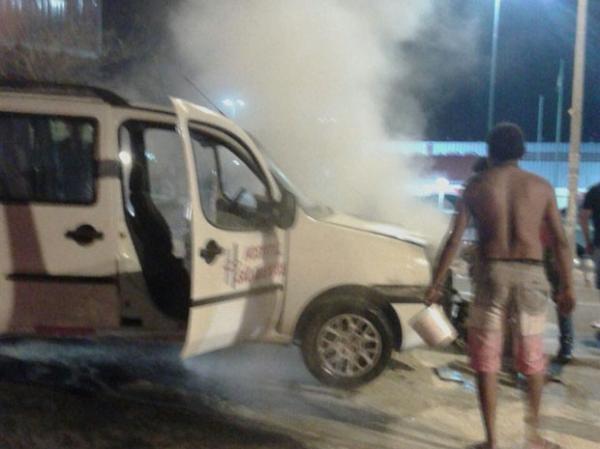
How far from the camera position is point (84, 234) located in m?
5.36

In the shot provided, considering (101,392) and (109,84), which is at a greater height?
(109,84)

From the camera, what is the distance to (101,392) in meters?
5.59

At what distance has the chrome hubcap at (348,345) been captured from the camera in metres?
5.69

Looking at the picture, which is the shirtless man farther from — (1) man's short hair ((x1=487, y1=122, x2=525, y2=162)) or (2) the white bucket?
(2) the white bucket

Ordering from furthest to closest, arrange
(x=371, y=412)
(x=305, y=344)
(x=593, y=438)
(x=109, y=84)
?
1. (x=109, y=84)
2. (x=305, y=344)
3. (x=371, y=412)
4. (x=593, y=438)

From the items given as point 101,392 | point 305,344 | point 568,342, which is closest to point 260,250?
point 305,344

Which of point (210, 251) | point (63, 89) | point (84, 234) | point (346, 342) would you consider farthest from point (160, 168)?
point (346, 342)

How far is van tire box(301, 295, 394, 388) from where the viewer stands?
18.6ft

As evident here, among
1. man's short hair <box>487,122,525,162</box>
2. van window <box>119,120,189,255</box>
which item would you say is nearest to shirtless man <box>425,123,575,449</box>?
man's short hair <box>487,122,525,162</box>

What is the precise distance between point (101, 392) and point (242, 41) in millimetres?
6673

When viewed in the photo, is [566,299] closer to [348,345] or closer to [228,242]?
[348,345]

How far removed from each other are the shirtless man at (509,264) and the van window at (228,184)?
1.71 m

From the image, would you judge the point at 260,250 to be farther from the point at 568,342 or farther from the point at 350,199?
the point at 350,199

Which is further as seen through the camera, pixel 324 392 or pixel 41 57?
pixel 41 57
